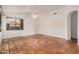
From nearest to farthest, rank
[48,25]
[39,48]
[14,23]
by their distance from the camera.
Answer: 1. [39,48]
2. [14,23]
3. [48,25]

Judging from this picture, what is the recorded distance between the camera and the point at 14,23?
7406 mm

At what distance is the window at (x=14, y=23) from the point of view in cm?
704

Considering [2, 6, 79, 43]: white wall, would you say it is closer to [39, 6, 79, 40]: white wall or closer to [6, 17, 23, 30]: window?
[39, 6, 79, 40]: white wall

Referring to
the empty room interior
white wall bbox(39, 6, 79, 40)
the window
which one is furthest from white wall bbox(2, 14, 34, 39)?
white wall bbox(39, 6, 79, 40)

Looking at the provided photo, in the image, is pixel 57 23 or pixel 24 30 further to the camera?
pixel 24 30

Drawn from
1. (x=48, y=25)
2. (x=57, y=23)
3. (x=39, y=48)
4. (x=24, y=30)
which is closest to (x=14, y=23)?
(x=24, y=30)

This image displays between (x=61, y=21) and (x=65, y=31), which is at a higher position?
(x=61, y=21)

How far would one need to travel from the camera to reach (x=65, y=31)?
591 centimetres

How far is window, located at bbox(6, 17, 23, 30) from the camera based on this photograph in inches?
277

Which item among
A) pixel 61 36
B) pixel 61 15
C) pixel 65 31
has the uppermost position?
pixel 61 15

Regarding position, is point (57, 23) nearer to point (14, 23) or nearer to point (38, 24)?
point (38, 24)

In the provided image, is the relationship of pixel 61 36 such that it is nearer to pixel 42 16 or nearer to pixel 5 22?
pixel 42 16

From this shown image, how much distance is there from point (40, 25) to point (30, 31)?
1.54 meters
